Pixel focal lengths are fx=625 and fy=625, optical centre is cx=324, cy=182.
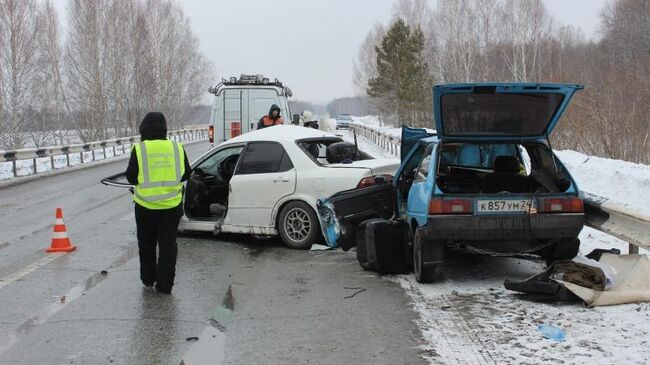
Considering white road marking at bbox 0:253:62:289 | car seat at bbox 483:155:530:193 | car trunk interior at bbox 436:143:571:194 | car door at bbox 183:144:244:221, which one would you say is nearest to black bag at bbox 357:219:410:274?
car trunk interior at bbox 436:143:571:194

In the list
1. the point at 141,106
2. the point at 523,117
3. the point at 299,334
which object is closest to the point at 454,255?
the point at 523,117

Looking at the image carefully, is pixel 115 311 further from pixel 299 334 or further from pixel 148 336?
pixel 299 334

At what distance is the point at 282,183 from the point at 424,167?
7.50ft

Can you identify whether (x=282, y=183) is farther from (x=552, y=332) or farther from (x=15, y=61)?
(x=15, y=61)

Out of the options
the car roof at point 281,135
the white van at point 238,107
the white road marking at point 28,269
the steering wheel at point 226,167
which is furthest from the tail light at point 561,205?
the white van at point 238,107

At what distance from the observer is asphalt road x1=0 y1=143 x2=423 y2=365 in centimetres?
453

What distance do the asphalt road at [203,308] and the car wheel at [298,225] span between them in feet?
0.54

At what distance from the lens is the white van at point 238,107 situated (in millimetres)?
15758

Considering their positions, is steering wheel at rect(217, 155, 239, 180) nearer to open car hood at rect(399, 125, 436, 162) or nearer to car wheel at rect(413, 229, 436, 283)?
open car hood at rect(399, 125, 436, 162)

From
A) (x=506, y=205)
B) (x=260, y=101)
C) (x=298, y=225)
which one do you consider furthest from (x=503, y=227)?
(x=260, y=101)

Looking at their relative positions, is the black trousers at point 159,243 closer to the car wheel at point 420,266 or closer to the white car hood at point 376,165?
the car wheel at point 420,266

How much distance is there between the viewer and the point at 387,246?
22.5 feet

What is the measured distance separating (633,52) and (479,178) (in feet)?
209

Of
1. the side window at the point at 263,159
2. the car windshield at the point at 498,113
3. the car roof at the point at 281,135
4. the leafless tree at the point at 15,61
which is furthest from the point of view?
the leafless tree at the point at 15,61
